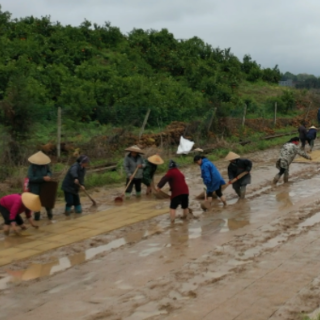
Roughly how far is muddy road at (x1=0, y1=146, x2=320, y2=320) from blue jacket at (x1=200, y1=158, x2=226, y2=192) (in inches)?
23.1

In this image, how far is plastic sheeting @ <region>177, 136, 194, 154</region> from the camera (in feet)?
65.5

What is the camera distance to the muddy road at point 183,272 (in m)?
6.16

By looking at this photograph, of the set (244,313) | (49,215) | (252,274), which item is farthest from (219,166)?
(244,313)

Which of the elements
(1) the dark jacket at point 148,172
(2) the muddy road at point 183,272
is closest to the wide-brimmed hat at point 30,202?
(2) the muddy road at point 183,272

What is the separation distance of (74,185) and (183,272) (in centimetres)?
465

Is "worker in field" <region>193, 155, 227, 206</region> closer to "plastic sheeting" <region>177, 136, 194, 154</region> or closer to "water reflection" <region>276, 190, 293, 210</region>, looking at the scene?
"water reflection" <region>276, 190, 293, 210</region>

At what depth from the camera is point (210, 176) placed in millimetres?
11953

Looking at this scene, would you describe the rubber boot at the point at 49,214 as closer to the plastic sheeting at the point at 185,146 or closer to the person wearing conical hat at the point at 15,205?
the person wearing conical hat at the point at 15,205

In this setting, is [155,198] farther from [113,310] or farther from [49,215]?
[113,310]

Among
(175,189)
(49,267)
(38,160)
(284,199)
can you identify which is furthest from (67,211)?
(284,199)

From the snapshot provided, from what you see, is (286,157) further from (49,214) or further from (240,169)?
(49,214)

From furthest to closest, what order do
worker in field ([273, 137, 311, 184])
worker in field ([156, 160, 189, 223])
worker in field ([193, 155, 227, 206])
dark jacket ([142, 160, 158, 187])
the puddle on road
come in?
1. worker in field ([273, 137, 311, 184])
2. dark jacket ([142, 160, 158, 187])
3. worker in field ([193, 155, 227, 206])
4. worker in field ([156, 160, 189, 223])
5. the puddle on road

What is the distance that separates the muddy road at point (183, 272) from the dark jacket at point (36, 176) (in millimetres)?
829

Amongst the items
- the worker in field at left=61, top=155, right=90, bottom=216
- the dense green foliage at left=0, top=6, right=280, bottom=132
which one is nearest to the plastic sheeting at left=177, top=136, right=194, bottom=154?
the dense green foliage at left=0, top=6, right=280, bottom=132
